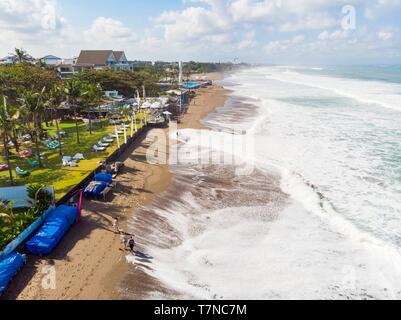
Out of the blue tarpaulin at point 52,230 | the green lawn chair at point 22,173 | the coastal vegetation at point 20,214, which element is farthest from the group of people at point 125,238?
the green lawn chair at point 22,173

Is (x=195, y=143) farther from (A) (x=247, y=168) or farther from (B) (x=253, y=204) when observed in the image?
(B) (x=253, y=204)

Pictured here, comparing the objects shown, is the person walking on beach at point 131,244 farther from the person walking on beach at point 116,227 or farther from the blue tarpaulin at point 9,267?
the blue tarpaulin at point 9,267

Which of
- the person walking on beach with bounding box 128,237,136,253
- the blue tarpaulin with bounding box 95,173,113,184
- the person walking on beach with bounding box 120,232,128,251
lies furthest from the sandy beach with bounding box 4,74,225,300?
the blue tarpaulin with bounding box 95,173,113,184

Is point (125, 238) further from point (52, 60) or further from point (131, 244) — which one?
point (52, 60)

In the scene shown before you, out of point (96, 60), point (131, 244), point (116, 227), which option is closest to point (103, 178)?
point (116, 227)

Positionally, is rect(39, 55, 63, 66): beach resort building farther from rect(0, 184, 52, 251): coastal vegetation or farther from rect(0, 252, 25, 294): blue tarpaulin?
rect(0, 252, 25, 294): blue tarpaulin
